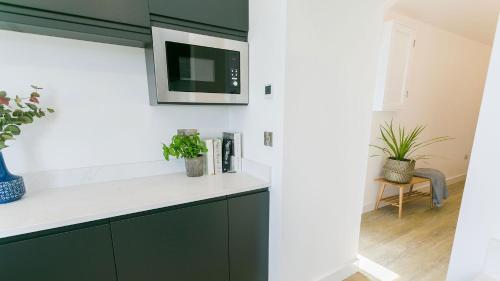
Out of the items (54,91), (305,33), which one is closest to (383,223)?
(305,33)

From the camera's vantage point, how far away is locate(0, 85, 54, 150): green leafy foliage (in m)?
1.05

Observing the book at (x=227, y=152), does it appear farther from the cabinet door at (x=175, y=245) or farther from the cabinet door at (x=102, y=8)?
the cabinet door at (x=102, y=8)

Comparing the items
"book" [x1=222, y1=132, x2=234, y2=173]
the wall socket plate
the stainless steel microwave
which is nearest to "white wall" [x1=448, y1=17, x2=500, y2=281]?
the wall socket plate

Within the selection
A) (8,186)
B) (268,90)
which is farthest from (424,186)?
(8,186)

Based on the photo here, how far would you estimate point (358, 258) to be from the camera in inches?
75.0

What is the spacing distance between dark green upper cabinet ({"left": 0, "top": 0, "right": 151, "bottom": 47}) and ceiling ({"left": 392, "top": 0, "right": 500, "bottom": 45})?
248 cm

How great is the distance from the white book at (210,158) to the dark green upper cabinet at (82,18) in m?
0.73

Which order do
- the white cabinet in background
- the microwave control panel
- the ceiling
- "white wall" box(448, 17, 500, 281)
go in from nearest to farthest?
1. "white wall" box(448, 17, 500, 281)
2. the microwave control panel
3. the ceiling
4. the white cabinet in background

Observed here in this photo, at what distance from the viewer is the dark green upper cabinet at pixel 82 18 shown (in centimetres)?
94

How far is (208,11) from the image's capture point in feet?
4.26

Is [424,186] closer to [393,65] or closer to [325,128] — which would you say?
[393,65]

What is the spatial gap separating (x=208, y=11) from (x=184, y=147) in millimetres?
844

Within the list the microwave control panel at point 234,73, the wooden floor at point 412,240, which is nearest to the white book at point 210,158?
the microwave control panel at point 234,73

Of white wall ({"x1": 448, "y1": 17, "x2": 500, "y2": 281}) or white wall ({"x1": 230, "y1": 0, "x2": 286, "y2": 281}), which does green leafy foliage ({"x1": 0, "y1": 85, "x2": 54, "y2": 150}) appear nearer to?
white wall ({"x1": 230, "y1": 0, "x2": 286, "y2": 281})
